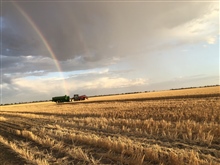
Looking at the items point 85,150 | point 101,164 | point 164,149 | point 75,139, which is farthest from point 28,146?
point 164,149

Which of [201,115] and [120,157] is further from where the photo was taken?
[201,115]

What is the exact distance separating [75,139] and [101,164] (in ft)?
15.0

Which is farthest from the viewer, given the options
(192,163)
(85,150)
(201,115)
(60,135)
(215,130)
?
(201,115)

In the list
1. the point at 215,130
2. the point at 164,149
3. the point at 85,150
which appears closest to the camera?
the point at 164,149

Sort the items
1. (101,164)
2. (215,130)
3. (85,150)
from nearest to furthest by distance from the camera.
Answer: (101,164), (85,150), (215,130)

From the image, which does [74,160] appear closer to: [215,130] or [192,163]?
[192,163]

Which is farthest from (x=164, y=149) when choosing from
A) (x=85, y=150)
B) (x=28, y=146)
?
(x=28, y=146)

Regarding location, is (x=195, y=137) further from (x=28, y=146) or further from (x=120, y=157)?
(x=28, y=146)

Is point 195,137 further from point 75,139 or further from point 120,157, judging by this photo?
point 75,139

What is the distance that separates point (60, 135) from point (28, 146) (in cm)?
199

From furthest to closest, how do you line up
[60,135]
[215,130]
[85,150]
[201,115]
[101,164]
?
[201,115] → [60,135] → [215,130] → [85,150] → [101,164]

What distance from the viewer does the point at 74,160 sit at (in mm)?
9414

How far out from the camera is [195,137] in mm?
10977

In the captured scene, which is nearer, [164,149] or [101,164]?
[101,164]
